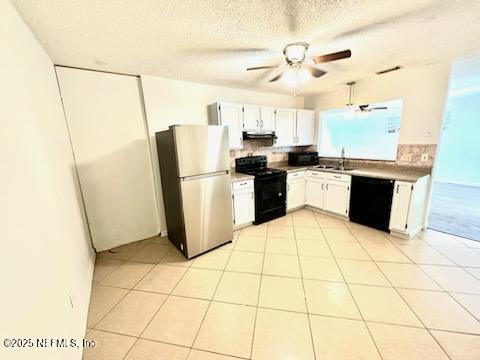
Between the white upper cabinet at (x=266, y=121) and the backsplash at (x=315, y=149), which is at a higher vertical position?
the white upper cabinet at (x=266, y=121)

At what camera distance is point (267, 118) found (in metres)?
3.79

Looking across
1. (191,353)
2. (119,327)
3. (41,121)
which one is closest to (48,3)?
(41,121)

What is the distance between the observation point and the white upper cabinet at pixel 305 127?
427 centimetres

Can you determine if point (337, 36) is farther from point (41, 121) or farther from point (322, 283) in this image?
point (41, 121)

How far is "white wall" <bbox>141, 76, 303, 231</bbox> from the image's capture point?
2.93 meters

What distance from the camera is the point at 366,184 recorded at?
124 inches

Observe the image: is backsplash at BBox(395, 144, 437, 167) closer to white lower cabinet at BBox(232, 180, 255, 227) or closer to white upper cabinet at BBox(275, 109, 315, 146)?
white upper cabinet at BBox(275, 109, 315, 146)

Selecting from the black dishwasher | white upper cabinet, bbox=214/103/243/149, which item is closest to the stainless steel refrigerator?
white upper cabinet, bbox=214/103/243/149

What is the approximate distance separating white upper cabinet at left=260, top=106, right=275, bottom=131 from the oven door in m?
0.99

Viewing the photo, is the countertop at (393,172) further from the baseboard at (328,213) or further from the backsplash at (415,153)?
the baseboard at (328,213)

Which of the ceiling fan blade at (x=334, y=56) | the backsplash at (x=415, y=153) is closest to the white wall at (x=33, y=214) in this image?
the ceiling fan blade at (x=334, y=56)

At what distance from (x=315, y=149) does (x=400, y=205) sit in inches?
85.5

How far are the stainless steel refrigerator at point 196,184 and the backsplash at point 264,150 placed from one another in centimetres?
113

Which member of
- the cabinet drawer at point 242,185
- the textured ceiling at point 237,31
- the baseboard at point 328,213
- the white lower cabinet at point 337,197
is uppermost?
the textured ceiling at point 237,31
